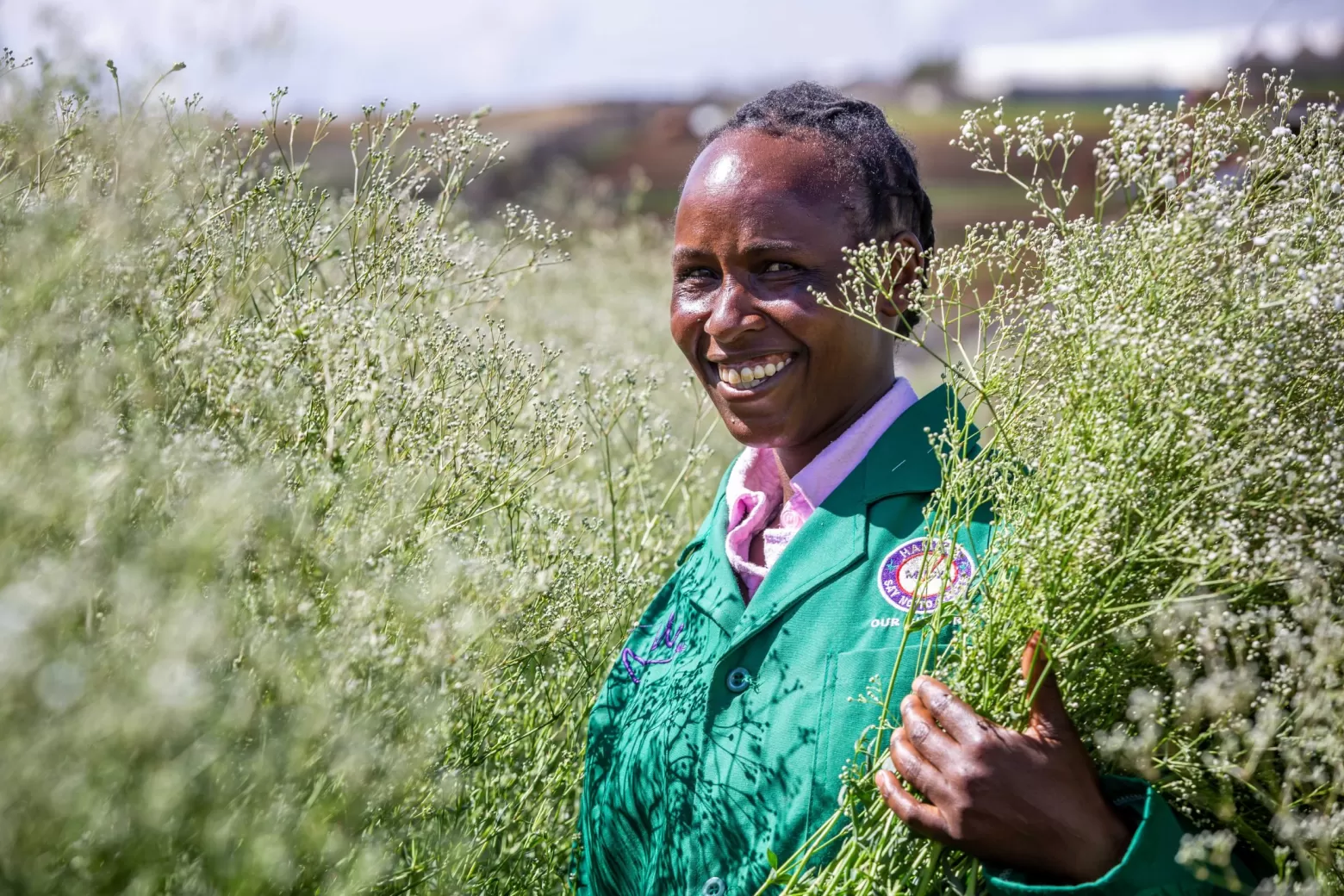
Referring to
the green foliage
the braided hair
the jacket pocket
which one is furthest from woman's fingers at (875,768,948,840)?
the braided hair

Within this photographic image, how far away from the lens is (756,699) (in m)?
1.71

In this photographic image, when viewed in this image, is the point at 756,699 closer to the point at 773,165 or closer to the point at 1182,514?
the point at 1182,514

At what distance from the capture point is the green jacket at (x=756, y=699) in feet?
5.31

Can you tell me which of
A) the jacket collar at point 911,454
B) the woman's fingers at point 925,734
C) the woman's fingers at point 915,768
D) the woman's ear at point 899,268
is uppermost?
the woman's ear at point 899,268

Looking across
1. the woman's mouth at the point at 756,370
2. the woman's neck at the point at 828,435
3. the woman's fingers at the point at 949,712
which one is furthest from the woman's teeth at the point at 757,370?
the woman's fingers at the point at 949,712

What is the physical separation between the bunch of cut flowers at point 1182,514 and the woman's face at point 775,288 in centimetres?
32

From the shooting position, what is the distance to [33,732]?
861mm

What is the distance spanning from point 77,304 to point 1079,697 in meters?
1.40

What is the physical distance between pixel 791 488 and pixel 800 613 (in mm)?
357

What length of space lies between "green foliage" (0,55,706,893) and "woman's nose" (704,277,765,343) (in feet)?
1.02

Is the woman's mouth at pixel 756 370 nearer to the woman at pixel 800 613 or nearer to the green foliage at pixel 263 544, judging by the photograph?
the woman at pixel 800 613

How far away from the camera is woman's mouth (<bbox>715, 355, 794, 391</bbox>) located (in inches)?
75.8

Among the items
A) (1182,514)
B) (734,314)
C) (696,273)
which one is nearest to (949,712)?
(1182,514)

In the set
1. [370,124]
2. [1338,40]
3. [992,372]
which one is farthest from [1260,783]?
[1338,40]
